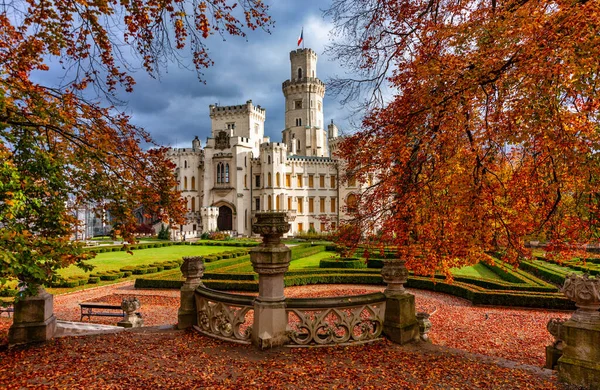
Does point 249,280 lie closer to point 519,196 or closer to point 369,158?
point 369,158

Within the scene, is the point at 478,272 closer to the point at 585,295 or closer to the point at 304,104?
the point at 585,295

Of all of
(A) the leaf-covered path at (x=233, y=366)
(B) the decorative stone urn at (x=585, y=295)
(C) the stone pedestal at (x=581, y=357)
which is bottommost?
(A) the leaf-covered path at (x=233, y=366)

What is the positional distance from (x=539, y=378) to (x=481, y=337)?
5081 mm

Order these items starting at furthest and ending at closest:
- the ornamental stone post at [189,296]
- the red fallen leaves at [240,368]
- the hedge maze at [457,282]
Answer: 1. the hedge maze at [457,282]
2. the ornamental stone post at [189,296]
3. the red fallen leaves at [240,368]

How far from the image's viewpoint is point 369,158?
27.8ft

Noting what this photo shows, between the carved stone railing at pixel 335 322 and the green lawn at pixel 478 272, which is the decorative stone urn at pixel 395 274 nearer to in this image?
the carved stone railing at pixel 335 322

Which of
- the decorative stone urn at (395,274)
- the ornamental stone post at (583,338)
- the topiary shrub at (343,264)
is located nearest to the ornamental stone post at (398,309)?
the decorative stone urn at (395,274)

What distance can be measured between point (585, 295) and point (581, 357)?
31.2 inches

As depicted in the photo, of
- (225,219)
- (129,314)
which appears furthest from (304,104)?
(129,314)

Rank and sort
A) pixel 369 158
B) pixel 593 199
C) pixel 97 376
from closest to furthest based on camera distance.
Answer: pixel 97 376
pixel 593 199
pixel 369 158

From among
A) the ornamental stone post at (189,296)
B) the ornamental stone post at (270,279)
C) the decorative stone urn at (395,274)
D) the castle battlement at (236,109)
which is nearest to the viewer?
the ornamental stone post at (270,279)

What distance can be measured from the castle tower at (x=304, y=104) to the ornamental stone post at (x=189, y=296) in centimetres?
5037

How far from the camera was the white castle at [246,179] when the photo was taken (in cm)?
4900

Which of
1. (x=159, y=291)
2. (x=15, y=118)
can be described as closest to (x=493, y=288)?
(x=159, y=291)
